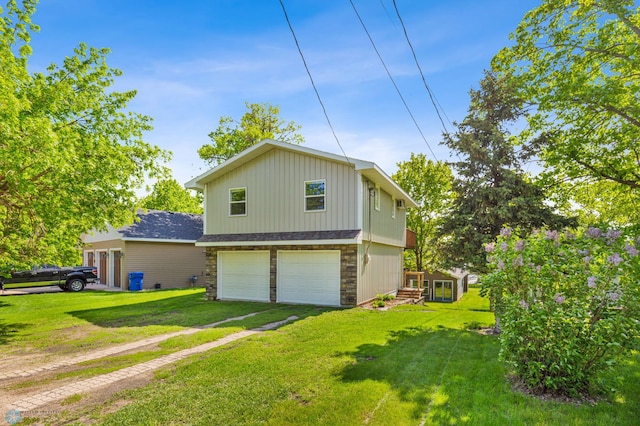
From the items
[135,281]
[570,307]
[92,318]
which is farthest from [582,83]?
[135,281]

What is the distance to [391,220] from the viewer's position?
17172 millimetres

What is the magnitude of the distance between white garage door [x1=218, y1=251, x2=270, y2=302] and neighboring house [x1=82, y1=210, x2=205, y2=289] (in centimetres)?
749

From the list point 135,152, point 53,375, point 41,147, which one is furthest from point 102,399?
point 135,152

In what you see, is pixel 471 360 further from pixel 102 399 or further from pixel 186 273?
pixel 186 273

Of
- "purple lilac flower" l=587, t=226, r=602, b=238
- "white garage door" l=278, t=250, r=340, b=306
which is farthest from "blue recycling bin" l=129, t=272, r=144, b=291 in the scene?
"purple lilac flower" l=587, t=226, r=602, b=238

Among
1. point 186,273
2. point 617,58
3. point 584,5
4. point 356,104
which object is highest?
point 584,5

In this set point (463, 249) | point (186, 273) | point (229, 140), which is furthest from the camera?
point (229, 140)

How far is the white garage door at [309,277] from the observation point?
12.9 m

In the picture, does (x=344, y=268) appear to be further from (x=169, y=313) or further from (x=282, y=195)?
(x=169, y=313)

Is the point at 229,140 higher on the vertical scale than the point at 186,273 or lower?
higher

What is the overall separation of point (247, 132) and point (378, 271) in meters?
18.4

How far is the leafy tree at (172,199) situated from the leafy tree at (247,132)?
13732mm

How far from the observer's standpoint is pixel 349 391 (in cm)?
479

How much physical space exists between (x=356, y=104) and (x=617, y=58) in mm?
7573
